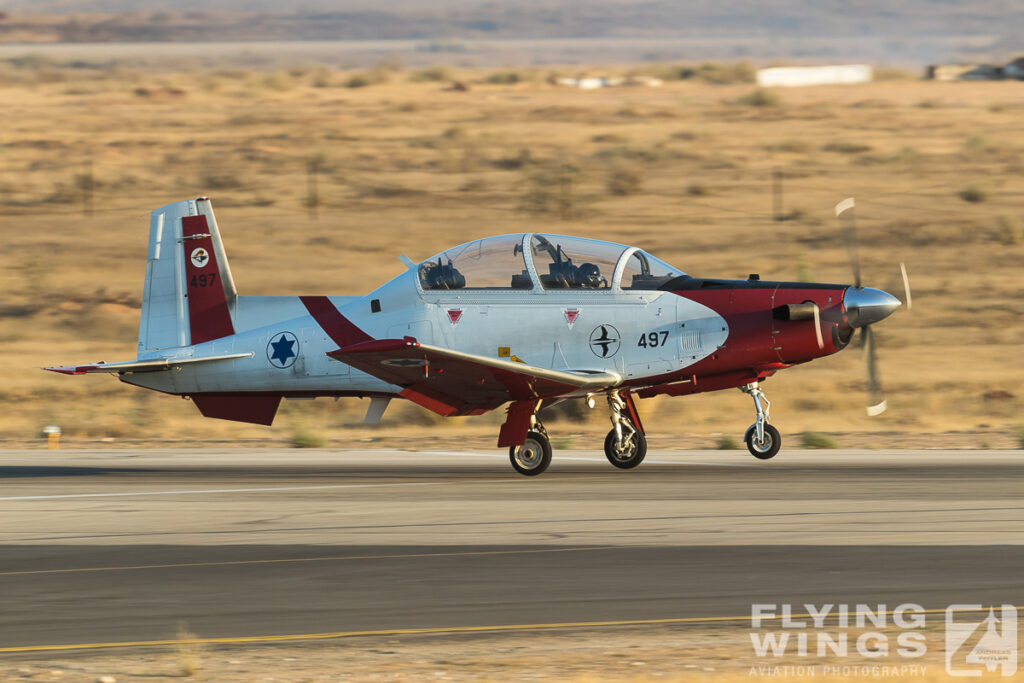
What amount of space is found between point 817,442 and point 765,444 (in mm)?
3777

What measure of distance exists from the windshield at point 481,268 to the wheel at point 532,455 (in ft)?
5.57

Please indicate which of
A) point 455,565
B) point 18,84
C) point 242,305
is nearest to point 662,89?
point 18,84

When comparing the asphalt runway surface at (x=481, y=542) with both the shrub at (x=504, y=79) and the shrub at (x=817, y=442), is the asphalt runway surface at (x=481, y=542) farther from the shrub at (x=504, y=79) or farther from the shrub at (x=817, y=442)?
the shrub at (x=504, y=79)

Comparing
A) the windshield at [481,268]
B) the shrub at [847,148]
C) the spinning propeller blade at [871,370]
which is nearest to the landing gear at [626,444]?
the windshield at [481,268]

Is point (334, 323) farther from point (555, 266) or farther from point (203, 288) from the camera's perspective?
point (555, 266)

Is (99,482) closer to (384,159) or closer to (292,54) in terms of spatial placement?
(384,159)

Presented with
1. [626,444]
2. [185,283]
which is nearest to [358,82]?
[185,283]

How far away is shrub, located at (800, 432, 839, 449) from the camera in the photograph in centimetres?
2055

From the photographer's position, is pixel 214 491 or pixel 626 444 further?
pixel 626 444

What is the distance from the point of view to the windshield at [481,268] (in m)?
16.6

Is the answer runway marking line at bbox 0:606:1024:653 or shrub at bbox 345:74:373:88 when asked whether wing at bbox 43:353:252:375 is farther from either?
shrub at bbox 345:74:373:88

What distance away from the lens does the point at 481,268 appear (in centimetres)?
1670

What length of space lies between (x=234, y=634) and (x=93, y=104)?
184ft

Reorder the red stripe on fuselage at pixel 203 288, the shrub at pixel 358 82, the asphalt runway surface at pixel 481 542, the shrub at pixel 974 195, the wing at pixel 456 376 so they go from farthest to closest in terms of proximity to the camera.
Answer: the shrub at pixel 358 82 → the shrub at pixel 974 195 → the red stripe on fuselage at pixel 203 288 → the wing at pixel 456 376 → the asphalt runway surface at pixel 481 542
